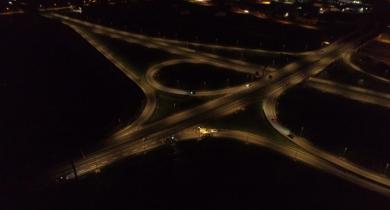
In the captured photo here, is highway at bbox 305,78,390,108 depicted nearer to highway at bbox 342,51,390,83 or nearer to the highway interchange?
the highway interchange

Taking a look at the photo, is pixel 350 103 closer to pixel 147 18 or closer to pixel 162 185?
pixel 162 185

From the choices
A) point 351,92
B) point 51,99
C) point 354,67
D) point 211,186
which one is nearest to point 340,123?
Answer: point 351,92

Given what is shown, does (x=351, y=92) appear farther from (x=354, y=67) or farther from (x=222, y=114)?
(x=222, y=114)

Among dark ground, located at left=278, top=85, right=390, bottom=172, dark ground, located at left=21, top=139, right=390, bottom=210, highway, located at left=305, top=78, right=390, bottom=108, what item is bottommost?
dark ground, located at left=21, top=139, right=390, bottom=210

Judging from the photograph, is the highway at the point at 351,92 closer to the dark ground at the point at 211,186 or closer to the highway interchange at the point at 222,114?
the highway interchange at the point at 222,114

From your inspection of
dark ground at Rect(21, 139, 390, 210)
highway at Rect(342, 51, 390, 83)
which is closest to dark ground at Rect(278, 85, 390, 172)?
dark ground at Rect(21, 139, 390, 210)

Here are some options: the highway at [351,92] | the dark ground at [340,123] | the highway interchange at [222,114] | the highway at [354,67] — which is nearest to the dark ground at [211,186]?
the highway interchange at [222,114]
